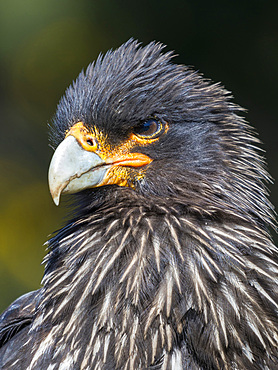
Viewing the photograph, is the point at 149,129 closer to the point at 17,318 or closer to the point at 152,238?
the point at 152,238

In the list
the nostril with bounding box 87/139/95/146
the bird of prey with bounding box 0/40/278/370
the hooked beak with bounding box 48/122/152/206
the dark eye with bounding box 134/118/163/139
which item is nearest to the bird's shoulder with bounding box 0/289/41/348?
the bird of prey with bounding box 0/40/278/370

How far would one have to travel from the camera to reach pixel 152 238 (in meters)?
1.97

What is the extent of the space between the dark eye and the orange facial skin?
16 millimetres

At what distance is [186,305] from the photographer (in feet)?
6.11

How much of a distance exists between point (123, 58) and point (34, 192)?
325cm

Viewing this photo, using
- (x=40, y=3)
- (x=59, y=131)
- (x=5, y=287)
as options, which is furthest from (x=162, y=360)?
(x=40, y=3)

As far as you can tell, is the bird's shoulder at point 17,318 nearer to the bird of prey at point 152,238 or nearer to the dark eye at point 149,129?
the bird of prey at point 152,238

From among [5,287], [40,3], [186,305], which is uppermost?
[40,3]

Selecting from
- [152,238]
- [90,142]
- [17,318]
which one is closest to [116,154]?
[90,142]

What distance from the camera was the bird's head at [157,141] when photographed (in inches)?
85.3

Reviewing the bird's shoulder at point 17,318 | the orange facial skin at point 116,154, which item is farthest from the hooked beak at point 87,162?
the bird's shoulder at point 17,318

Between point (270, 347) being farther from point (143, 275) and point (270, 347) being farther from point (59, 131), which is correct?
point (59, 131)

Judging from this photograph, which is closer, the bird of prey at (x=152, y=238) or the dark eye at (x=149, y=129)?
the bird of prey at (x=152, y=238)

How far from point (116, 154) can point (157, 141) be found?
16cm
